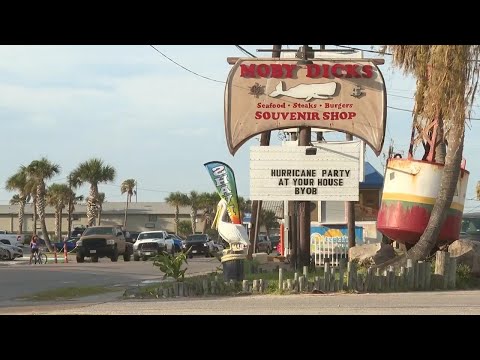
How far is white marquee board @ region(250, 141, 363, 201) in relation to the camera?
22281 mm

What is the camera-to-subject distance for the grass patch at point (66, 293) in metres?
20.9

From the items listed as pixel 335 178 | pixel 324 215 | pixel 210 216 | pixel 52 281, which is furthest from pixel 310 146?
pixel 210 216

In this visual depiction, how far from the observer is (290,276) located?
73.4ft

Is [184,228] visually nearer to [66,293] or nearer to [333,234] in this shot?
[333,234]

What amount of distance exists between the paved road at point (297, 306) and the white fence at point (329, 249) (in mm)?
11288

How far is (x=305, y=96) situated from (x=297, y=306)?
7.44 metres

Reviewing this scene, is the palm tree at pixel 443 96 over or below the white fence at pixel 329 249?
over

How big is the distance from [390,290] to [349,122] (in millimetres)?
4703

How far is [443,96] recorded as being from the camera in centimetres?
2061

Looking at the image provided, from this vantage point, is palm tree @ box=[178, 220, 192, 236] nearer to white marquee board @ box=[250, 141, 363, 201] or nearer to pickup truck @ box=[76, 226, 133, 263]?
pickup truck @ box=[76, 226, 133, 263]

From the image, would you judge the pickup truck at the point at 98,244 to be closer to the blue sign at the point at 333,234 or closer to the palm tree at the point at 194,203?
the blue sign at the point at 333,234

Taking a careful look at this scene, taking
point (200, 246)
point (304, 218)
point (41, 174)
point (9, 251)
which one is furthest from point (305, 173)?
point (41, 174)

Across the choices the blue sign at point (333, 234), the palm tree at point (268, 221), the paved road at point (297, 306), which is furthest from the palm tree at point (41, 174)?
the paved road at point (297, 306)
